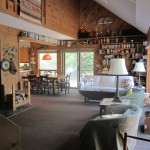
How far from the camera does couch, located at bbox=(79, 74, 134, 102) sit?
6035 millimetres

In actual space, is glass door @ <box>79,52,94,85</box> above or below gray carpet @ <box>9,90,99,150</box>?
above

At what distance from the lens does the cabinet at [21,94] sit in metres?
5.34

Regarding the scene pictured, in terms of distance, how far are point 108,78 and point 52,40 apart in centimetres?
313

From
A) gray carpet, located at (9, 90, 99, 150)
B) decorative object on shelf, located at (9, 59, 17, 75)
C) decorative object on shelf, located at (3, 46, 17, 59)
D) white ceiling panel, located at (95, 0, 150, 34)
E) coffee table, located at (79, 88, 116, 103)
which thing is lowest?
gray carpet, located at (9, 90, 99, 150)

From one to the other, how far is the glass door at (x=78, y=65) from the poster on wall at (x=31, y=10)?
405 centimetres

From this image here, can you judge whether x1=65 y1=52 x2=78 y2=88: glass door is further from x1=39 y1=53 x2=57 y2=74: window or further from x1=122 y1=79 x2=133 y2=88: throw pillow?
x1=122 y1=79 x2=133 y2=88: throw pillow

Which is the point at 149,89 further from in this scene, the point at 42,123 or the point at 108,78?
the point at 42,123

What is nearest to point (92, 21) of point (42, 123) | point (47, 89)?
point (47, 89)

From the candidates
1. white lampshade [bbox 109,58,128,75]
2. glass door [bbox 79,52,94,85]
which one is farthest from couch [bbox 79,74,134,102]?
white lampshade [bbox 109,58,128,75]

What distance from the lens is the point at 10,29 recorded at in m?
5.69

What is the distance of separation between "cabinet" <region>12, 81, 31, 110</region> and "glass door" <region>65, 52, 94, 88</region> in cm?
346

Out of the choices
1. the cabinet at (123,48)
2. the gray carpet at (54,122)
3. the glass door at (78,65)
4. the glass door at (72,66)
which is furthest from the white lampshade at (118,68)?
the glass door at (72,66)

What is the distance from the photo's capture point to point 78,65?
359 inches

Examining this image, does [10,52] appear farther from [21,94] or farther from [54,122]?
[54,122]
